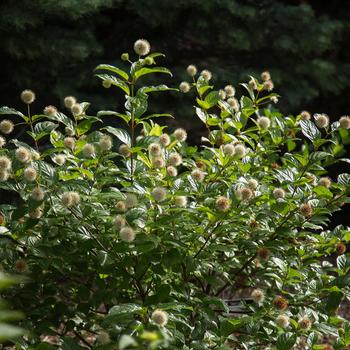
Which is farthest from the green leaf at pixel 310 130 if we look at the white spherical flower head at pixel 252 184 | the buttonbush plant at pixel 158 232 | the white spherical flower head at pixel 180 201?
the white spherical flower head at pixel 180 201

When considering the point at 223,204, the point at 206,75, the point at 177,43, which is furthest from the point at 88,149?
the point at 177,43

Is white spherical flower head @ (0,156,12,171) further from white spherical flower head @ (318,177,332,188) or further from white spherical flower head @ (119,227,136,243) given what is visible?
white spherical flower head @ (318,177,332,188)

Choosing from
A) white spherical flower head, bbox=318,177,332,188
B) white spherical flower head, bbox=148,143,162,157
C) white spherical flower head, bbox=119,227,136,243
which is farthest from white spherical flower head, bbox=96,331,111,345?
white spherical flower head, bbox=318,177,332,188

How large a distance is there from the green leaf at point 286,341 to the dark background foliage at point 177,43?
2742mm

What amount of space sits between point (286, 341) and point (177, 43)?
11.0 ft

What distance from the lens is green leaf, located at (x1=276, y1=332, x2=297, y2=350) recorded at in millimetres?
1825

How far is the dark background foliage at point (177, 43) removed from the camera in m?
4.16

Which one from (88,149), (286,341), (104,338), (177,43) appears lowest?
(177,43)

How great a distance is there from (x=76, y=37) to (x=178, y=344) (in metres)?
2.94

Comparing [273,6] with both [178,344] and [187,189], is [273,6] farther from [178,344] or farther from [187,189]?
[178,344]

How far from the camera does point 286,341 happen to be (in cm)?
183

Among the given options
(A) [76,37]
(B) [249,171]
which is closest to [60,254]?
(B) [249,171]

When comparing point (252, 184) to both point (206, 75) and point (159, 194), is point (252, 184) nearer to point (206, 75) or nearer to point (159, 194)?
point (159, 194)

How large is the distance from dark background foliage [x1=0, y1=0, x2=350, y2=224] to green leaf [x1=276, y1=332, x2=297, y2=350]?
2742 millimetres
